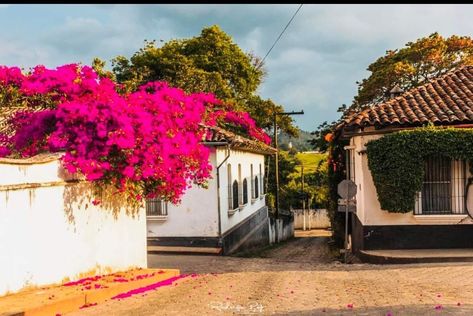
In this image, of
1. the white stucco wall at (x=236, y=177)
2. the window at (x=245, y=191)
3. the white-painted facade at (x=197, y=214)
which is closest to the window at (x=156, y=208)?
the white-painted facade at (x=197, y=214)

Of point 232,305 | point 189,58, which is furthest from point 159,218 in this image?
point 189,58

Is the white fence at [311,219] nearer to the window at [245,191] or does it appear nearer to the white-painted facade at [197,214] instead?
the window at [245,191]

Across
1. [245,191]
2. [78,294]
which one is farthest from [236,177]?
[78,294]

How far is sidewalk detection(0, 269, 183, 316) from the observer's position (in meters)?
6.97

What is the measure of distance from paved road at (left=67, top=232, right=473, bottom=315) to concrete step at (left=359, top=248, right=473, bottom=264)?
25.8 inches

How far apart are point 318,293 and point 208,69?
27906 mm

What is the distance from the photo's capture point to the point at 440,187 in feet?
49.0

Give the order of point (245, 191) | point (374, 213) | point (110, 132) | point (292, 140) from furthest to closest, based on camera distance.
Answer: point (292, 140), point (245, 191), point (374, 213), point (110, 132)

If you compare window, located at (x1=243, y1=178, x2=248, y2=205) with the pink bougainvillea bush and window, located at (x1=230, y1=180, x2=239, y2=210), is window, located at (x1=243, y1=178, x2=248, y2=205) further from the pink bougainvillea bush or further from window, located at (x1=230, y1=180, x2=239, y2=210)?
the pink bougainvillea bush

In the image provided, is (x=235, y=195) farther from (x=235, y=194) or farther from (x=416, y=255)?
(x=416, y=255)

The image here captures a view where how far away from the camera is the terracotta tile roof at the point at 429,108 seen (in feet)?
48.9

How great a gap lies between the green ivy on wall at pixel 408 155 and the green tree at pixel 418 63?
1581cm

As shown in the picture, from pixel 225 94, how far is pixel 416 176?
20792mm

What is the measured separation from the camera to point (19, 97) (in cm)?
1406
